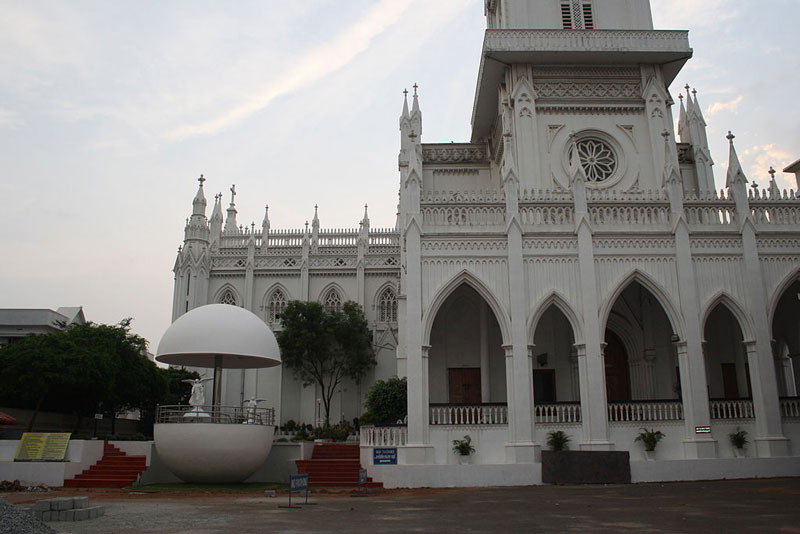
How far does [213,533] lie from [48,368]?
20.0 meters

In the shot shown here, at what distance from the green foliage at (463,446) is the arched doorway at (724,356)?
1053 centimetres

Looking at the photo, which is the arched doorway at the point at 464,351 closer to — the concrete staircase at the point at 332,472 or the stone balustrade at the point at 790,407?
the concrete staircase at the point at 332,472

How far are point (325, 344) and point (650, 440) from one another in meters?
24.3

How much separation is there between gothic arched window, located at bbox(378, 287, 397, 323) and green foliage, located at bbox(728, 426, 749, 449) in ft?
86.1

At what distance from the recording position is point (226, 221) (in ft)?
162

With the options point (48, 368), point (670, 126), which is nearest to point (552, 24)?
point (670, 126)

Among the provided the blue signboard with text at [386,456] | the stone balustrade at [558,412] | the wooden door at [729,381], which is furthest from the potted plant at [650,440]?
the blue signboard with text at [386,456]

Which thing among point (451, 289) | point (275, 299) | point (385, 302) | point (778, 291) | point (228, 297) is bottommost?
point (778, 291)

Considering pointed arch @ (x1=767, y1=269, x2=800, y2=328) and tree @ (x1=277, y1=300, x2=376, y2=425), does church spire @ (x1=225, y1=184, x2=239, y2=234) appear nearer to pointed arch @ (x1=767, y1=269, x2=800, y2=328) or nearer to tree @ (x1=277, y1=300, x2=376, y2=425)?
tree @ (x1=277, y1=300, x2=376, y2=425)

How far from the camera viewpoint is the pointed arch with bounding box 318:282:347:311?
4578 cm

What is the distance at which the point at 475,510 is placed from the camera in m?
13.9

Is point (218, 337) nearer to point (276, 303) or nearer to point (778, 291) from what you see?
point (778, 291)

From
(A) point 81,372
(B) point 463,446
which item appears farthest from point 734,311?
(A) point 81,372

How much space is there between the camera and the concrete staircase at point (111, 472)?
21062mm
